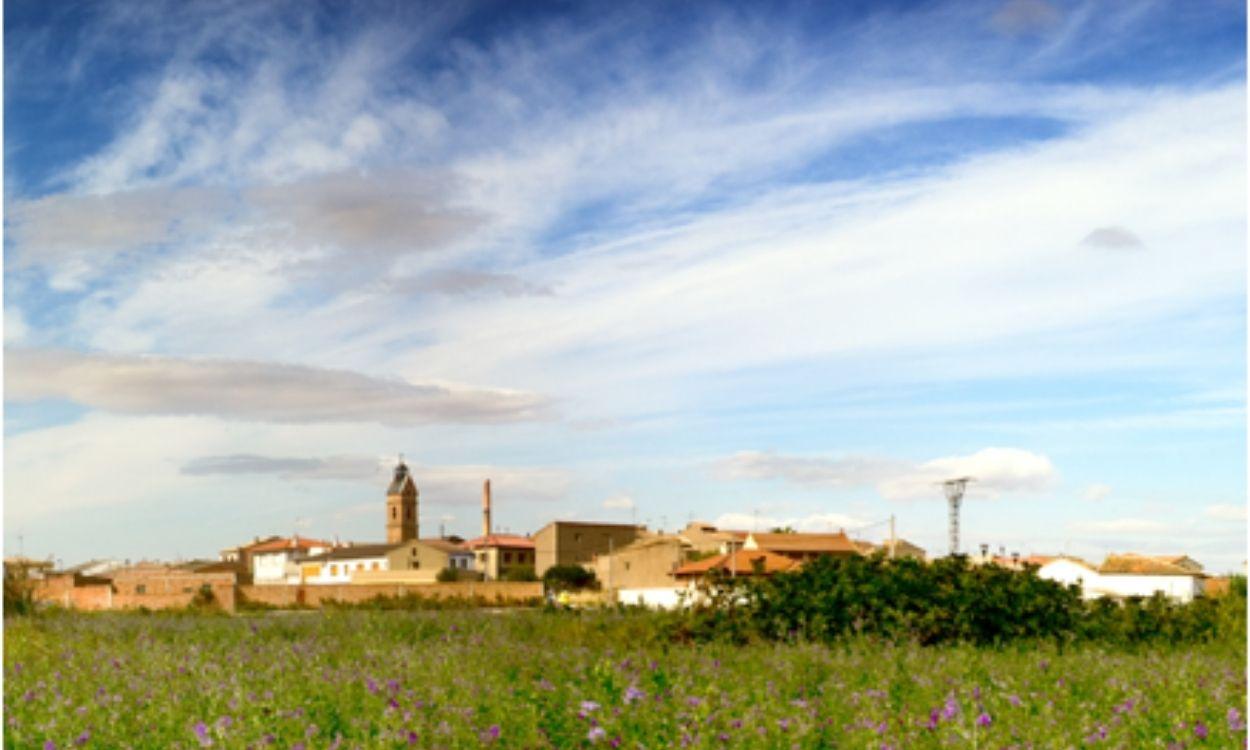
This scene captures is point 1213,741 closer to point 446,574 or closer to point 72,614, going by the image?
point 72,614

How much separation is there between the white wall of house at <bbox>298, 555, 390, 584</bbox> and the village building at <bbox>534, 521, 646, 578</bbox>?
1191 centimetres

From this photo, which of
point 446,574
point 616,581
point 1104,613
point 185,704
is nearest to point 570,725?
point 185,704

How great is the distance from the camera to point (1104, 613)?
1473 centimetres

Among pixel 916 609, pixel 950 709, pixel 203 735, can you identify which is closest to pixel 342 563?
pixel 916 609

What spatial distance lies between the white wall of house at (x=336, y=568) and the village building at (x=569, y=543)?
11911mm

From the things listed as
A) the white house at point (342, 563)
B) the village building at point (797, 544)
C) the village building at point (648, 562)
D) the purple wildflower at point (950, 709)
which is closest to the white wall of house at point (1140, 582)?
the village building at point (797, 544)

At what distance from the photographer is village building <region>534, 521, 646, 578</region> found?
89125 millimetres

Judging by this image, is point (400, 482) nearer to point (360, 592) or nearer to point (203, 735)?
point (360, 592)

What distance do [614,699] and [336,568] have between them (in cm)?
9404

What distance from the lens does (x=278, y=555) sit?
110438 millimetres

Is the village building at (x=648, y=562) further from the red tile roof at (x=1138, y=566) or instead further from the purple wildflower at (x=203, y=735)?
the purple wildflower at (x=203, y=735)

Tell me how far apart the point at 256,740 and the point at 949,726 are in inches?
134

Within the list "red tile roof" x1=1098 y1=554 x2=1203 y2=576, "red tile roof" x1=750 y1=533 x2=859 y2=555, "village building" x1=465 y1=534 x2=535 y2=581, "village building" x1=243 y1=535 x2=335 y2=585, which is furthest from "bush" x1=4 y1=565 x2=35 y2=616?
"village building" x1=243 y1=535 x2=335 y2=585

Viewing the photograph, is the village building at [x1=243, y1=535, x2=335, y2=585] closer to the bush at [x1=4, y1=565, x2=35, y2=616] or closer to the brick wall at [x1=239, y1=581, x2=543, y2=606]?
the brick wall at [x1=239, y1=581, x2=543, y2=606]
